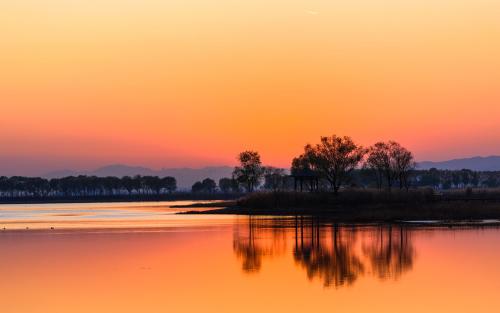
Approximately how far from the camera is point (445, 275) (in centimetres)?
3575

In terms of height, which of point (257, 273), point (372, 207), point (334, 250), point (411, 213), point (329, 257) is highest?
point (372, 207)

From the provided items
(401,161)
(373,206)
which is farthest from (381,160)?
(373,206)

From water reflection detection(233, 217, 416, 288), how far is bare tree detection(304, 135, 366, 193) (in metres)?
55.1

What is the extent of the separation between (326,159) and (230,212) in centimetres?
2199

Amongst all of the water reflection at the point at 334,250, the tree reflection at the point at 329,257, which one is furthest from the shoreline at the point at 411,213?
the tree reflection at the point at 329,257

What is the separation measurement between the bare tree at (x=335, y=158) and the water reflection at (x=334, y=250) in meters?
55.1

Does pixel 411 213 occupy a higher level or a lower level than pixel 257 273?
higher

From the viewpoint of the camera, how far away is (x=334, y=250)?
48750 millimetres

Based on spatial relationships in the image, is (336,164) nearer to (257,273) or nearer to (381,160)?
(381,160)

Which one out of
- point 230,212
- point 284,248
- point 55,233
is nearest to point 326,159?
point 230,212

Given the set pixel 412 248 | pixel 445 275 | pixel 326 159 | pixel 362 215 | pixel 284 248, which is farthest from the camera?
pixel 326 159

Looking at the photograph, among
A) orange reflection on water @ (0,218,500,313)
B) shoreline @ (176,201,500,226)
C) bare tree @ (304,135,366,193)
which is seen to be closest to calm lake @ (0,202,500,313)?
orange reflection on water @ (0,218,500,313)

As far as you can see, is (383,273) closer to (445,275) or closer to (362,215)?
(445,275)

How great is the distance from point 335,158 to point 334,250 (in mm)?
81674
